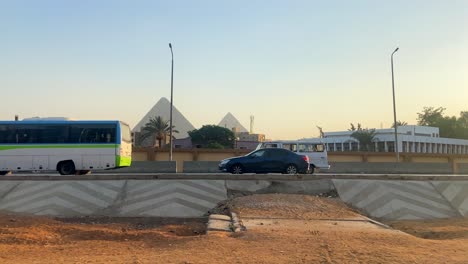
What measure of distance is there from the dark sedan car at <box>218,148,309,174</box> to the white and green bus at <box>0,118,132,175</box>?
5.42 m

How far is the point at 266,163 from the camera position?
67.9 feet

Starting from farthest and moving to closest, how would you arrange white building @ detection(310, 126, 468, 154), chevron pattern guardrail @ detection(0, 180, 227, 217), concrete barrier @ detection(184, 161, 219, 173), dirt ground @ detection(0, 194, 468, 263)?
white building @ detection(310, 126, 468, 154) < concrete barrier @ detection(184, 161, 219, 173) < chevron pattern guardrail @ detection(0, 180, 227, 217) < dirt ground @ detection(0, 194, 468, 263)

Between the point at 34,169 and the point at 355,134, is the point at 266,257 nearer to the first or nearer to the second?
the point at 34,169

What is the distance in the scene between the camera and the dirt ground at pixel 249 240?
296 inches

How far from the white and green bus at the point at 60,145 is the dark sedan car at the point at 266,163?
5419 mm

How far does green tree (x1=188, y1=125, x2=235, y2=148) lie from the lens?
81438 mm

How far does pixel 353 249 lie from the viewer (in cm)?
828

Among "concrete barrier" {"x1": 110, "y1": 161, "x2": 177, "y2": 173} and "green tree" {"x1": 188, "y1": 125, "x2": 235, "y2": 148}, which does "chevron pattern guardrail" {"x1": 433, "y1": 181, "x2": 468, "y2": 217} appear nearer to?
"concrete barrier" {"x1": 110, "y1": 161, "x2": 177, "y2": 173}

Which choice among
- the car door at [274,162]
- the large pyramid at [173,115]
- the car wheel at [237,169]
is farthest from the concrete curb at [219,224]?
the large pyramid at [173,115]

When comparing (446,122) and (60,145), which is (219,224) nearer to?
(60,145)

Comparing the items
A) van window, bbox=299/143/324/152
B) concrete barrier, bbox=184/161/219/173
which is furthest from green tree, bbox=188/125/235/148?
van window, bbox=299/143/324/152

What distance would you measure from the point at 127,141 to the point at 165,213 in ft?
29.9

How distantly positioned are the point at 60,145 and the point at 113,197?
7136 mm

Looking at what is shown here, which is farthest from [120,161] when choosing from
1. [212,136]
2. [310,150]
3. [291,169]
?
[212,136]
